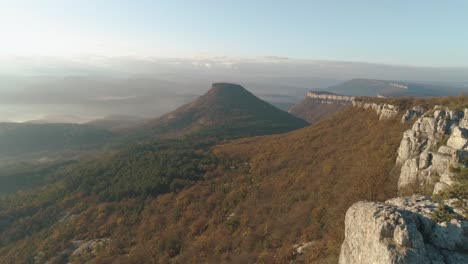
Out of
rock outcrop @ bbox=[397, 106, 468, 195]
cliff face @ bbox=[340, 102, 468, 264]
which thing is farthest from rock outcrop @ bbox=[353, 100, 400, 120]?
cliff face @ bbox=[340, 102, 468, 264]

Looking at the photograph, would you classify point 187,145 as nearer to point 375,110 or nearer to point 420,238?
point 375,110

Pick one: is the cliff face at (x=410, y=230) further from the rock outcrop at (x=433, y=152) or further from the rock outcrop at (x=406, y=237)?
the rock outcrop at (x=433, y=152)

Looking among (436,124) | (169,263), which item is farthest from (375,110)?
(169,263)

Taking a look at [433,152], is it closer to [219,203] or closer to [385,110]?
[385,110]

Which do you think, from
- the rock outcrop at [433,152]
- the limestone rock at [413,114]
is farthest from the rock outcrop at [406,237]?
the limestone rock at [413,114]

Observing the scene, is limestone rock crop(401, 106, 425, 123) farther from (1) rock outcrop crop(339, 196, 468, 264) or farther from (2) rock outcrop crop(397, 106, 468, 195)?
(1) rock outcrop crop(339, 196, 468, 264)

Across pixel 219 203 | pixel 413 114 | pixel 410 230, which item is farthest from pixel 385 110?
pixel 410 230
